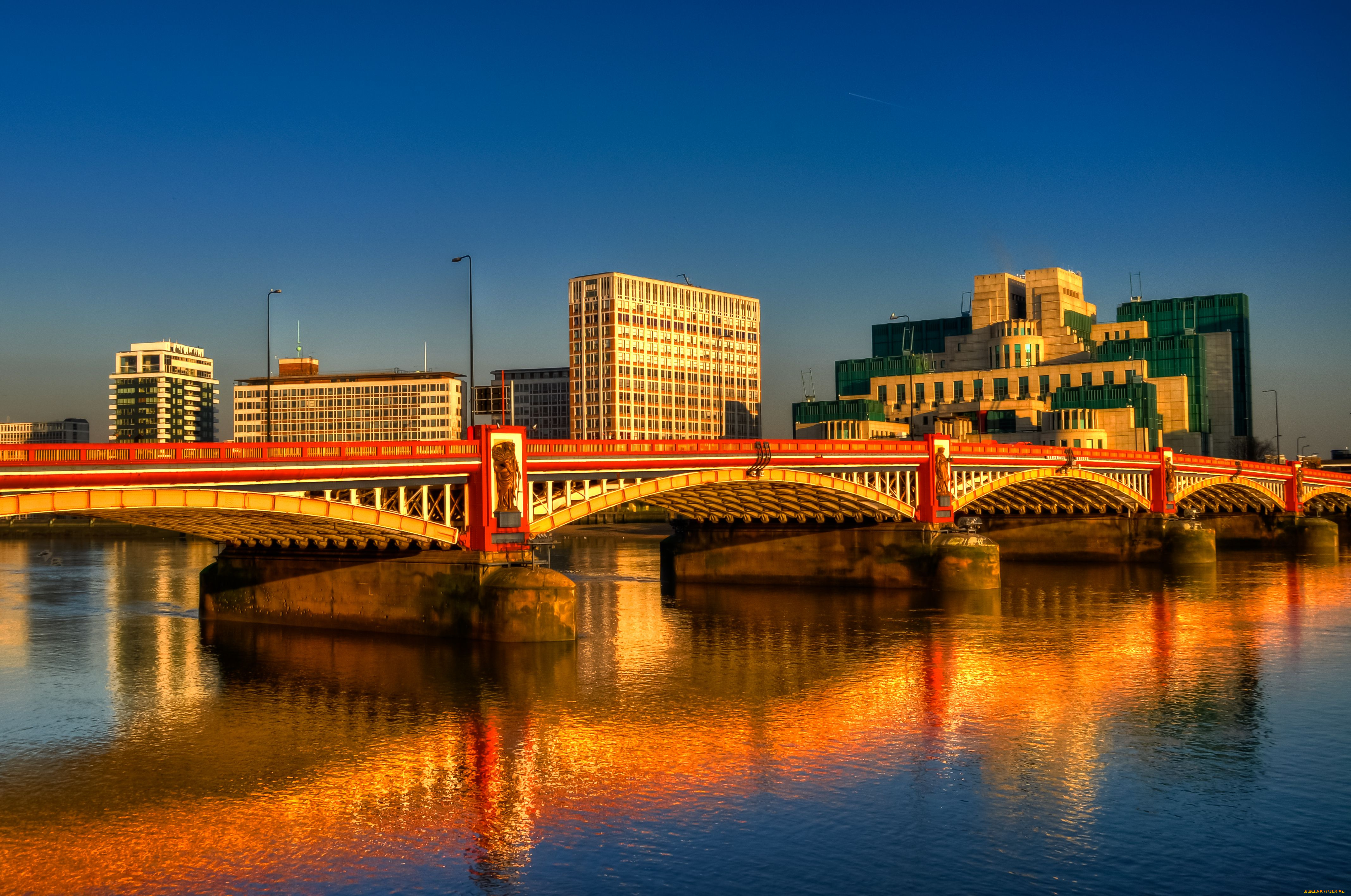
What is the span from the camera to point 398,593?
44.2 metres

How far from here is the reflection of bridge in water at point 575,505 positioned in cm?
3606

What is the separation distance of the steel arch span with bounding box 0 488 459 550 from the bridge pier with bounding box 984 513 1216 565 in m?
50.7

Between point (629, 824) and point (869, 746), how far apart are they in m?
8.11

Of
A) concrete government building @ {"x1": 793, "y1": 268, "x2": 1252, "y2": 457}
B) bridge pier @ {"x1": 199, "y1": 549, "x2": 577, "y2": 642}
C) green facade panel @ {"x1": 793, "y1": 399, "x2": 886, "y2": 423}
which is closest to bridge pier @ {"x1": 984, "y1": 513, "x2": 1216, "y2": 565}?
concrete government building @ {"x1": 793, "y1": 268, "x2": 1252, "y2": 457}

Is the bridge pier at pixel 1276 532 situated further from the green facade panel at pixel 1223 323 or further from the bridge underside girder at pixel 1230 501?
the green facade panel at pixel 1223 323

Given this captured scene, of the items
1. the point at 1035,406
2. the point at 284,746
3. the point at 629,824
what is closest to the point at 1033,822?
the point at 629,824

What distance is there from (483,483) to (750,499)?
2001 centimetres

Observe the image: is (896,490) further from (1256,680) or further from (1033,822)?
(1033,822)

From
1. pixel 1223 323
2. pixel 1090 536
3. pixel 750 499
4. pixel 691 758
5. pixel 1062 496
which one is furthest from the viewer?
pixel 1223 323

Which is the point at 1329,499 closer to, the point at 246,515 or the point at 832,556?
the point at 832,556

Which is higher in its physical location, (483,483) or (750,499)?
(483,483)

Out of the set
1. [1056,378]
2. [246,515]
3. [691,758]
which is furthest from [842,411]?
[691,758]

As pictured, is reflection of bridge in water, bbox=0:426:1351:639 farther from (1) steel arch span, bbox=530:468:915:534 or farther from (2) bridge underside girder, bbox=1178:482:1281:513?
(2) bridge underside girder, bbox=1178:482:1281:513

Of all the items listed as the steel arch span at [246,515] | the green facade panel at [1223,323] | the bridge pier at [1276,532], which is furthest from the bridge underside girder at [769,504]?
the green facade panel at [1223,323]
